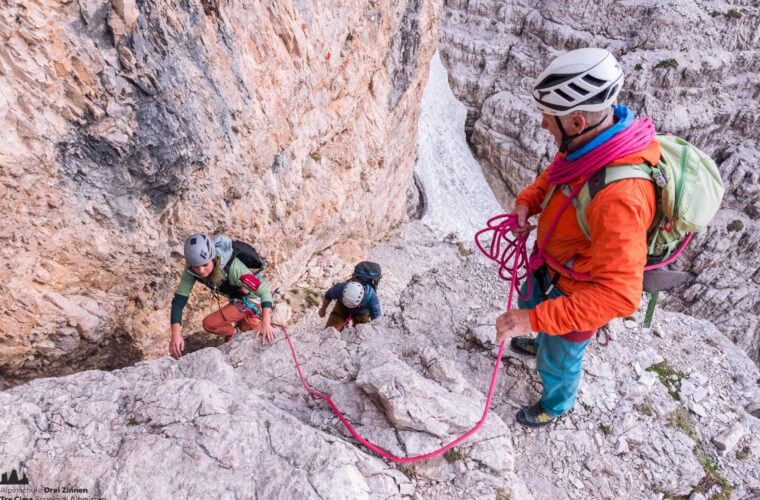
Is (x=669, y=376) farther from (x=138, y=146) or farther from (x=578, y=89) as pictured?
(x=138, y=146)

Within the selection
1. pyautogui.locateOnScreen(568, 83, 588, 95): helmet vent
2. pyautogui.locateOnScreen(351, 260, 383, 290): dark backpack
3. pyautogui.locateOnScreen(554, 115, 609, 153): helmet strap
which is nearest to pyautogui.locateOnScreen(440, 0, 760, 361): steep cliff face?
pyautogui.locateOnScreen(351, 260, 383, 290): dark backpack

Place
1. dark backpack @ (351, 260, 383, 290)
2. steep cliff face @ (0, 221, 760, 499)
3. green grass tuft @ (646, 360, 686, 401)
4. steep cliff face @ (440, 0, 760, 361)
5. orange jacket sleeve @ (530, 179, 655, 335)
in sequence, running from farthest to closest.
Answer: steep cliff face @ (440, 0, 760, 361) < dark backpack @ (351, 260, 383, 290) < green grass tuft @ (646, 360, 686, 401) < steep cliff face @ (0, 221, 760, 499) < orange jacket sleeve @ (530, 179, 655, 335)

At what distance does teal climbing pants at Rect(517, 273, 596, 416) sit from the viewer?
148 inches

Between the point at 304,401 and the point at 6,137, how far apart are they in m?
4.34

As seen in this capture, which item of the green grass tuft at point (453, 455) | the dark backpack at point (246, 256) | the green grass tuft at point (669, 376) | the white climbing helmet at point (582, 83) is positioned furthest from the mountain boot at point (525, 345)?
the dark backpack at point (246, 256)

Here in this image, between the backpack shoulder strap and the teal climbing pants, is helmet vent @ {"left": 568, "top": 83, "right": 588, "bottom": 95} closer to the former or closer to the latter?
the backpack shoulder strap

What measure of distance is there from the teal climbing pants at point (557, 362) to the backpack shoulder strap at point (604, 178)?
0.90 m

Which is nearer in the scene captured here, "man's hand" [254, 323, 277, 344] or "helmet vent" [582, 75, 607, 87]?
"helmet vent" [582, 75, 607, 87]

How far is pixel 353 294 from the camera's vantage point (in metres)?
7.09

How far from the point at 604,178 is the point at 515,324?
4.43 ft

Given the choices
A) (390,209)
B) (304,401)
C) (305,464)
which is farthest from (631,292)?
(390,209)

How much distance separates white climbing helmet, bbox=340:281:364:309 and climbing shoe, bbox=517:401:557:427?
349 centimetres

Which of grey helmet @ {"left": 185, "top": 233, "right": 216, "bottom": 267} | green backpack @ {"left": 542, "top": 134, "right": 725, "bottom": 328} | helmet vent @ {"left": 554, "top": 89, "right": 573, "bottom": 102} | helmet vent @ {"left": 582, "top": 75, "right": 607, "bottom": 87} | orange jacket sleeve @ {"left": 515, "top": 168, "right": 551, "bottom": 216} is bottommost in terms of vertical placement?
grey helmet @ {"left": 185, "top": 233, "right": 216, "bottom": 267}

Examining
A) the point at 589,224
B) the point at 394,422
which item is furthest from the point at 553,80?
the point at 394,422
